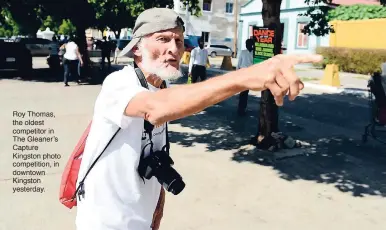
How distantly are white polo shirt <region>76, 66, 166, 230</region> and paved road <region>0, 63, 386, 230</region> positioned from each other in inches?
93.6

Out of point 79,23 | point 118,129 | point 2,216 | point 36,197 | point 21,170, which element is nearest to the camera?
point 118,129

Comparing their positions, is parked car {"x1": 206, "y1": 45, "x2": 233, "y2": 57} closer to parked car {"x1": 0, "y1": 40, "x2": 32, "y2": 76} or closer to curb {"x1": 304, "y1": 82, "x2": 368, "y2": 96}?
parked car {"x1": 0, "y1": 40, "x2": 32, "y2": 76}

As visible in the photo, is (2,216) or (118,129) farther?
(2,216)

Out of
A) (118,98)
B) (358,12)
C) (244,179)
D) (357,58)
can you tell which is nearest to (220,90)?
(118,98)

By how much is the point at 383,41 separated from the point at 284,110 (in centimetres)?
1573

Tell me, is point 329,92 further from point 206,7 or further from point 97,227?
point 206,7

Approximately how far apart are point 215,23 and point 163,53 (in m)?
43.3

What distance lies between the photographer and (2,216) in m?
4.45

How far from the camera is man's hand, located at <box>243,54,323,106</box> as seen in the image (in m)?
1.20

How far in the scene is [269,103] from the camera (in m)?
7.04

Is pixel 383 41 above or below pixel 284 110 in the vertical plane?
above

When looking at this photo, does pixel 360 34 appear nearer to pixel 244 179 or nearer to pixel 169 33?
pixel 244 179

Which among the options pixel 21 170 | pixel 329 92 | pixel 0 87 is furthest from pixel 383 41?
pixel 21 170

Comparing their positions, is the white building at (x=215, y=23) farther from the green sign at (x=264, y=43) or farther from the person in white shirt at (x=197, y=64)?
the green sign at (x=264, y=43)
